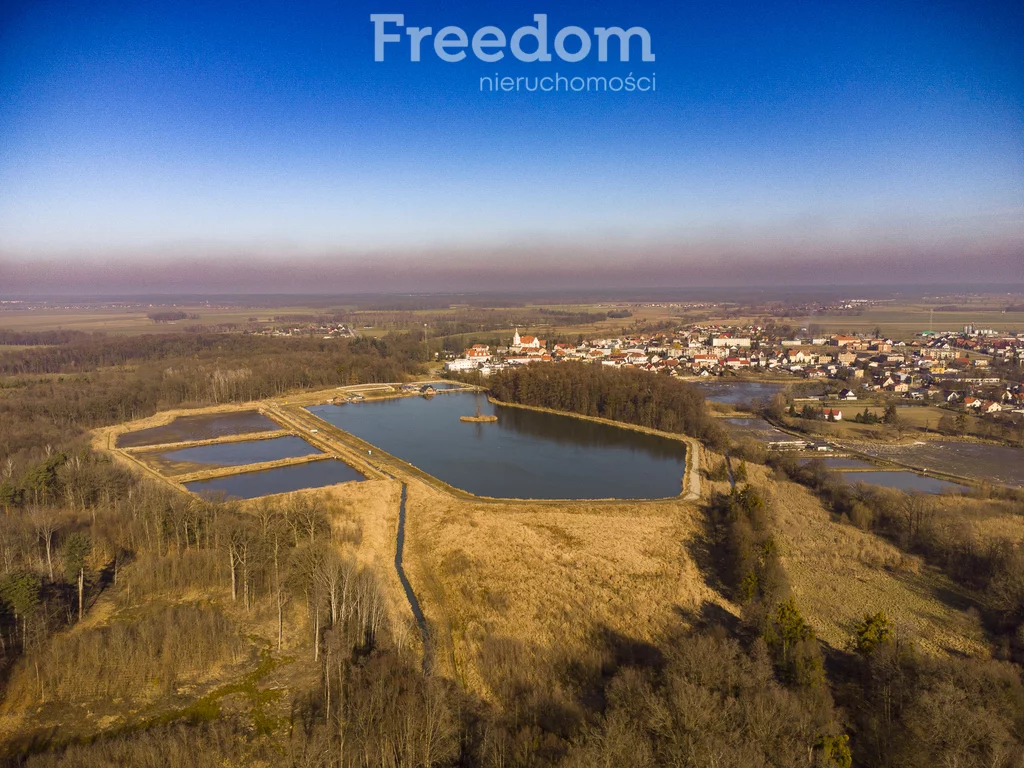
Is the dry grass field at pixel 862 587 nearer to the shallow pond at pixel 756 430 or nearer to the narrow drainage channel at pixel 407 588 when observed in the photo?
the narrow drainage channel at pixel 407 588

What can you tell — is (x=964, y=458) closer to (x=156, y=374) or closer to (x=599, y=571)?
(x=599, y=571)

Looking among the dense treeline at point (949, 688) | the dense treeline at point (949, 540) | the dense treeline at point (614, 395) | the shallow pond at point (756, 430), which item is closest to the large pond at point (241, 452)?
the dense treeline at point (614, 395)

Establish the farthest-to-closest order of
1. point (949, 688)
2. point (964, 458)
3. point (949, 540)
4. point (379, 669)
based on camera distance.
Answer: point (964, 458)
point (949, 540)
point (379, 669)
point (949, 688)

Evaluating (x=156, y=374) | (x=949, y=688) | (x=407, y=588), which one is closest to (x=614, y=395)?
(x=407, y=588)

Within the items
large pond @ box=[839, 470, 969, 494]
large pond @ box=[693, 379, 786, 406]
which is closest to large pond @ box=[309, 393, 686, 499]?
large pond @ box=[839, 470, 969, 494]

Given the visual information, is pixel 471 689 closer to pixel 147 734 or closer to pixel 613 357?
pixel 147 734

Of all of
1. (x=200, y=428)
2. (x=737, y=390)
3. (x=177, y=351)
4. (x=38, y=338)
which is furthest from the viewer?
(x=38, y=338)
